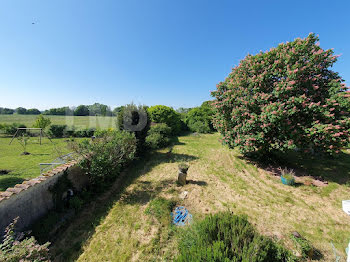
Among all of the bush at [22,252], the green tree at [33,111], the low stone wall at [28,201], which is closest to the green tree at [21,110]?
the green tree at [33,111]

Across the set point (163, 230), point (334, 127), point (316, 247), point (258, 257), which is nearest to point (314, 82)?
point (334, 127)

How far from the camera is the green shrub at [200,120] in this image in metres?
24.3

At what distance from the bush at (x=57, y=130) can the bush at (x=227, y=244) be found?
23.1 m

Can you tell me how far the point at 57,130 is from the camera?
736 inches

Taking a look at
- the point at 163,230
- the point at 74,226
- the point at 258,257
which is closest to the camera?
the point at 258,257

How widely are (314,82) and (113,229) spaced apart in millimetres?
11272

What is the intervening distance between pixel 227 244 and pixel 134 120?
883 centimetres

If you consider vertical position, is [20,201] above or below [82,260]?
above

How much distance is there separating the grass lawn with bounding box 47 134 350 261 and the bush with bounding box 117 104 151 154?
3.18 metres

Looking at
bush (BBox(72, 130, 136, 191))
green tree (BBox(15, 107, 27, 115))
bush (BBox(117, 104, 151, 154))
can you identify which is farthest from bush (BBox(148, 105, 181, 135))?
green tree (BBox(15, 107, 27, 115))

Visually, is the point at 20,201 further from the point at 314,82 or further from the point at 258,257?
the point at 314,82

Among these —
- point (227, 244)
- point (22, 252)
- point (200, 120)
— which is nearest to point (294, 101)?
point (227, 244)

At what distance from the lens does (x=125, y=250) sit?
3510 millimetres

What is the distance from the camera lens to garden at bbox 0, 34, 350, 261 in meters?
3.07
